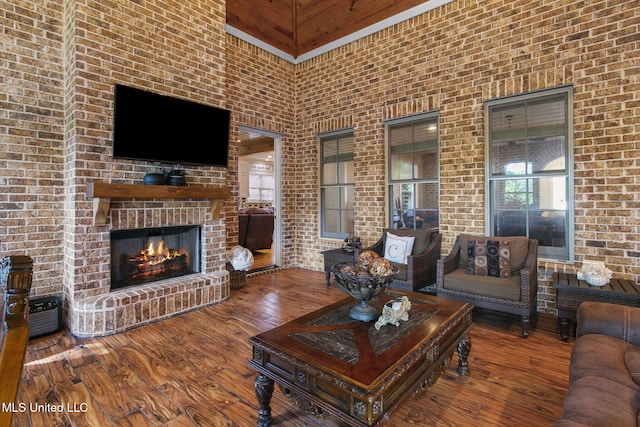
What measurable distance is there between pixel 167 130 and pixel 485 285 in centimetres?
360

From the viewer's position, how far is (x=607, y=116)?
10.3 feet

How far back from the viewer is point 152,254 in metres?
3.62

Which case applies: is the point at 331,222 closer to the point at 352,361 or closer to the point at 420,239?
the point at 420,239

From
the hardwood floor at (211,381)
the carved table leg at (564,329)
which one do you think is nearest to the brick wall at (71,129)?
the hardwood floor at (211,381)

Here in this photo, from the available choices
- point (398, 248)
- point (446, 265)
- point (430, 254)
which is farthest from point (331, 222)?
point (446, 265)

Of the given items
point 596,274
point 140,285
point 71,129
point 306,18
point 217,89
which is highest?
point 306,18

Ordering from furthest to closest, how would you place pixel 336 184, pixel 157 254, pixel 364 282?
pixel 336 184 < pixel 157 254 < pixel 364 282

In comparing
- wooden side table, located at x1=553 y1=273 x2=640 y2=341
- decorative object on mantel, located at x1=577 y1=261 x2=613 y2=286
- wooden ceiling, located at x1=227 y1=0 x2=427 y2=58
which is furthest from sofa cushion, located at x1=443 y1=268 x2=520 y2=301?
wooden ceiling, located at x1=227 y1=0 x2=427 y2=58

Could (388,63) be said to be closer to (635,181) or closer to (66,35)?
(635,181)

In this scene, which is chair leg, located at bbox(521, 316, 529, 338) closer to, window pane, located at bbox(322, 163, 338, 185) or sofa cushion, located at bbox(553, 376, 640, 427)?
sofa cushion, located at bbox(553, 376, 640, 427)

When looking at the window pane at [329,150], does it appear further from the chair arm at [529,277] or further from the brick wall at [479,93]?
the chair arm at [529,277]

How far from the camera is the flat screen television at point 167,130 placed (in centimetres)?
312

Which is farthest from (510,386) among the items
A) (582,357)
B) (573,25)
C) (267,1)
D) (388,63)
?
(267,1)

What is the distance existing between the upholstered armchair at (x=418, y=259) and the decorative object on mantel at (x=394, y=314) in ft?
5.83
